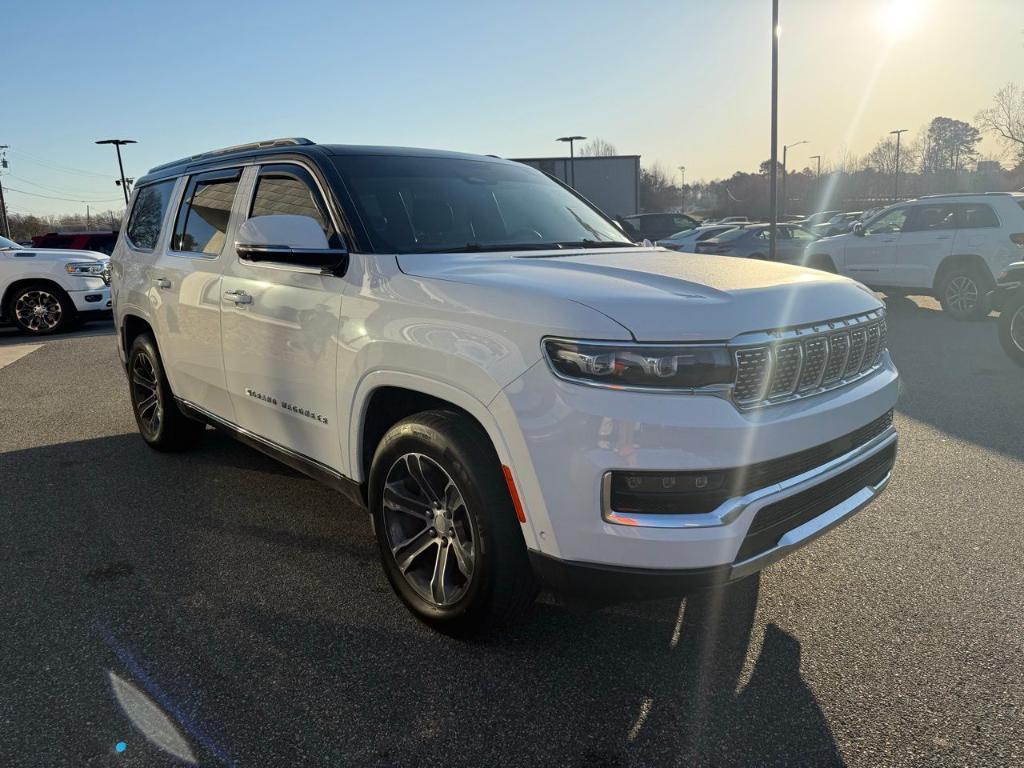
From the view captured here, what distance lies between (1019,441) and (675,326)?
412 centimetres

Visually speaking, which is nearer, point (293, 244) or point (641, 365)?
point (641, 365)

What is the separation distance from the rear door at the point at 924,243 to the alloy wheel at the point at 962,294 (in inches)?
13.4

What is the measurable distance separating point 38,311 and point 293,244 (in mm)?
11523

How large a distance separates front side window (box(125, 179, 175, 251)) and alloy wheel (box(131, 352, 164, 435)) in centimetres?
78

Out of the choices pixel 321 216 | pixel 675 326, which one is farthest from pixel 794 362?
pixel 321 216

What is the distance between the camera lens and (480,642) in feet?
9.05

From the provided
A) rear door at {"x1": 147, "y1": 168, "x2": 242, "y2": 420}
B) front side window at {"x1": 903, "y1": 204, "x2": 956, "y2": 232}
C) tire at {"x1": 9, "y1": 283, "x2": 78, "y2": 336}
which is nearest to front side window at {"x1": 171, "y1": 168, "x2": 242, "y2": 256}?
rear door at {"x1": 147, "y1": 168, "x2": 242, "y2": 420}

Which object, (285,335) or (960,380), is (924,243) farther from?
(285,335)

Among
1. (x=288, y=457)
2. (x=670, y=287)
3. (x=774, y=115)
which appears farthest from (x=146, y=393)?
(x=774, y=115)

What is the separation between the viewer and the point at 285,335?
3.33 metres

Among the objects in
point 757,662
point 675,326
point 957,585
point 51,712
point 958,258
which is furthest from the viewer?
point 958,258

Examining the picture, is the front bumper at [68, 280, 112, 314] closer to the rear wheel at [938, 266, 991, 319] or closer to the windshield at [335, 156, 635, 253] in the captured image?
the windshield at [335, 156, 635, 253]

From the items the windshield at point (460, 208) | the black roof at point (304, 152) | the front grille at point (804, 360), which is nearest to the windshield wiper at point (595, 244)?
the windshield at point (460, 208)

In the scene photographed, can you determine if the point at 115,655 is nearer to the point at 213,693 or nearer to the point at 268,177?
the point at 213,693
